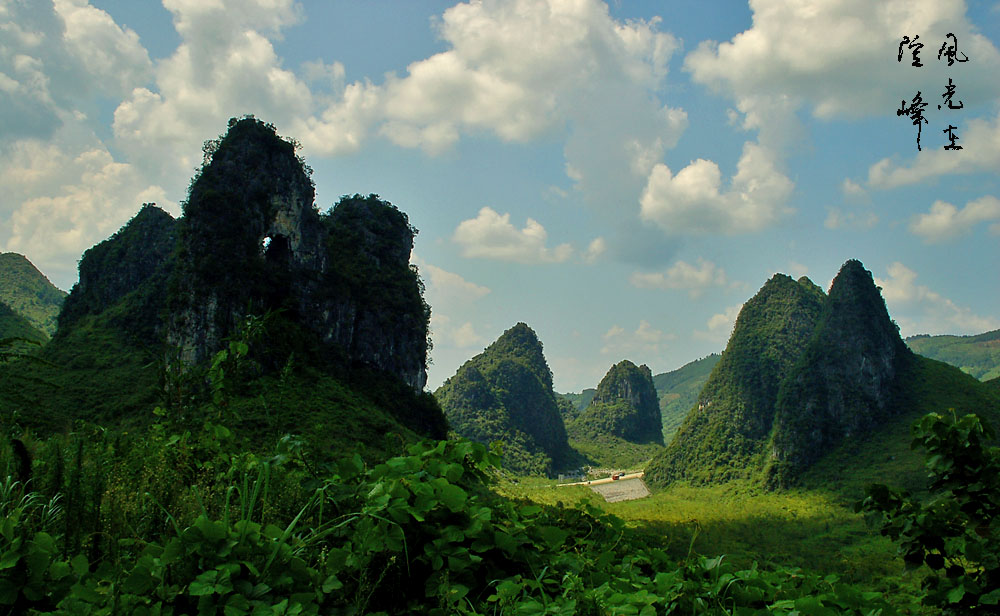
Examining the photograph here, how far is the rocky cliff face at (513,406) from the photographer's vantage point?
71875 millimetres

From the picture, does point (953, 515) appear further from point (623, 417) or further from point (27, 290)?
point (623, 417)

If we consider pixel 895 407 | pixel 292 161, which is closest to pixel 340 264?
pixel 292 161

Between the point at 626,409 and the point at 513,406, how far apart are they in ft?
95.8

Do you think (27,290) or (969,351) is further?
(969,351)

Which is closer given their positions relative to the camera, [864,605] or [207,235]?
[864,605]

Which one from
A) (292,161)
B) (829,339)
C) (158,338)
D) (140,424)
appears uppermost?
(292,161)

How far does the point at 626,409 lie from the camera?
319 ft

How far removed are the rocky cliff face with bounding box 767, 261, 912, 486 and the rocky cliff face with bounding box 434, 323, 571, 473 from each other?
3024cm

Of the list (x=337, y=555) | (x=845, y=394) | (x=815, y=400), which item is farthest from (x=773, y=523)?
(x=337, y=555)

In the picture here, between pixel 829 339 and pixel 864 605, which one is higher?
pixel 829 339

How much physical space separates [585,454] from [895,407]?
44839mm

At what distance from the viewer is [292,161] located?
3269cm

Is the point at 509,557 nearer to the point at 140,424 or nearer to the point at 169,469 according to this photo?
the point at 169,469

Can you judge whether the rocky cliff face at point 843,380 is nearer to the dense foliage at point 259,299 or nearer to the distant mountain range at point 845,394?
the distant mountain range at point 845,394
